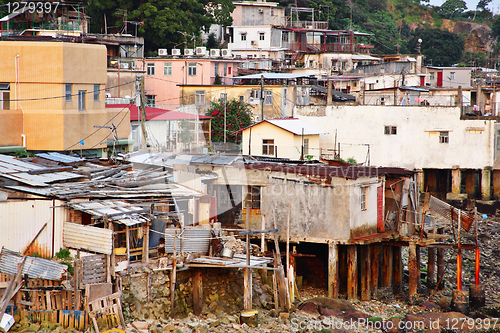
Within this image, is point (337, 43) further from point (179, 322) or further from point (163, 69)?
point (179, 322)

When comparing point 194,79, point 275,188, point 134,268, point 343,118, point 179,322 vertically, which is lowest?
point 179,322

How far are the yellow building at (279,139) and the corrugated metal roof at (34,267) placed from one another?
18955 millimetres

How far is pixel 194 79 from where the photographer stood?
50.4 m

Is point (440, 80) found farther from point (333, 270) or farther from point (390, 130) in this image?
point (333, 270)

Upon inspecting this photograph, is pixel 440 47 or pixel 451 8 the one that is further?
pixel 451 8

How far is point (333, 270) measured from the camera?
75.5ft

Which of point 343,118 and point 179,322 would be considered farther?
point 343,118

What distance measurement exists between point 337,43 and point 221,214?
42681 mm

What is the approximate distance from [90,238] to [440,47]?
6852cm

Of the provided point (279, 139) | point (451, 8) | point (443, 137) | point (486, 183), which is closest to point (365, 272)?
point (279, 139)

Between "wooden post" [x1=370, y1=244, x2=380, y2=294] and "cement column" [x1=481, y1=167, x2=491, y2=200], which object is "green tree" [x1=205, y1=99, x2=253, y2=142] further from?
"wooden post" [x1=370, y1=244, x2=380, y2=294]

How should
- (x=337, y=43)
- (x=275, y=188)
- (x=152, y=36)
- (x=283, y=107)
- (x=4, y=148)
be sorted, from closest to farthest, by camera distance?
(x=275, y=188) → (x=4, y=148) → (x=283, y=107) → (x=152, y=36) → (x=337, y=43)

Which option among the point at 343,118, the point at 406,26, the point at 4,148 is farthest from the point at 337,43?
the point at 4,148

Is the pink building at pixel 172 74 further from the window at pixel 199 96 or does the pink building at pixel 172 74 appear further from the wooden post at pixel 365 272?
the wooden post at pixel 365 272
